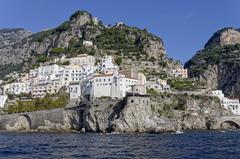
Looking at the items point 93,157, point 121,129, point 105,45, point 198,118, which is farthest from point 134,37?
point 93,157

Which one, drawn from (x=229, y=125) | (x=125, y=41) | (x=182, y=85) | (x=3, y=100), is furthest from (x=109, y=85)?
(x=125, y=41)

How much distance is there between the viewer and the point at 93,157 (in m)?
41.6

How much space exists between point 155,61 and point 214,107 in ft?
90.8

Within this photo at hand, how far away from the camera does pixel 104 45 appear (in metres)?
154

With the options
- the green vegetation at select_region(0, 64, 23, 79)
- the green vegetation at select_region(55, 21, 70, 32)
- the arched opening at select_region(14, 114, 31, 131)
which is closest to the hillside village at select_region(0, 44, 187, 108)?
the arched opening at select_region(14, 114, 31, 131)

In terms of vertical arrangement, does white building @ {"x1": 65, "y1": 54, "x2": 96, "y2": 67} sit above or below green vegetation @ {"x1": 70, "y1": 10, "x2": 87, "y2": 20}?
below

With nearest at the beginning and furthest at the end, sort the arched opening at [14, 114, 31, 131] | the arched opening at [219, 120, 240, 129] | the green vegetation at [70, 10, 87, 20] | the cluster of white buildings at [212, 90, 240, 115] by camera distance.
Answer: the arched opening at [14, 114, 31, 131], the arched opening at [219, 120, 240, 129], the cluster of white buildings at [212, 90, 240, 115], the green vegetation at [70, 10, 87, 20]

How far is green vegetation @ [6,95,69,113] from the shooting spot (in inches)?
4353

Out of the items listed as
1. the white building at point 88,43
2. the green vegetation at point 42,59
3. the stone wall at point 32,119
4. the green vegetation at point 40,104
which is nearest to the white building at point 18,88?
the green vegetation at point 40,104

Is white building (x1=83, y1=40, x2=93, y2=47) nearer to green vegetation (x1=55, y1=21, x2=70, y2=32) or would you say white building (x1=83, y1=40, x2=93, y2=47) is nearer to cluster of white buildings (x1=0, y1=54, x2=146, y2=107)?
cluster of white buildings (x1=0, y1=54, x2=146, y2=107)

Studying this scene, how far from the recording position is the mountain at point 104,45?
147250 millimetres

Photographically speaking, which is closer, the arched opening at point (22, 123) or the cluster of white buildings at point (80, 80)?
the cluster of white buildings at point (80, 80)

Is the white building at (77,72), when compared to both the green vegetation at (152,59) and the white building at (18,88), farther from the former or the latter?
the green vegetation at (152,59)

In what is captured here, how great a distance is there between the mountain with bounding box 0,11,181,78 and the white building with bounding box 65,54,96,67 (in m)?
5.56
